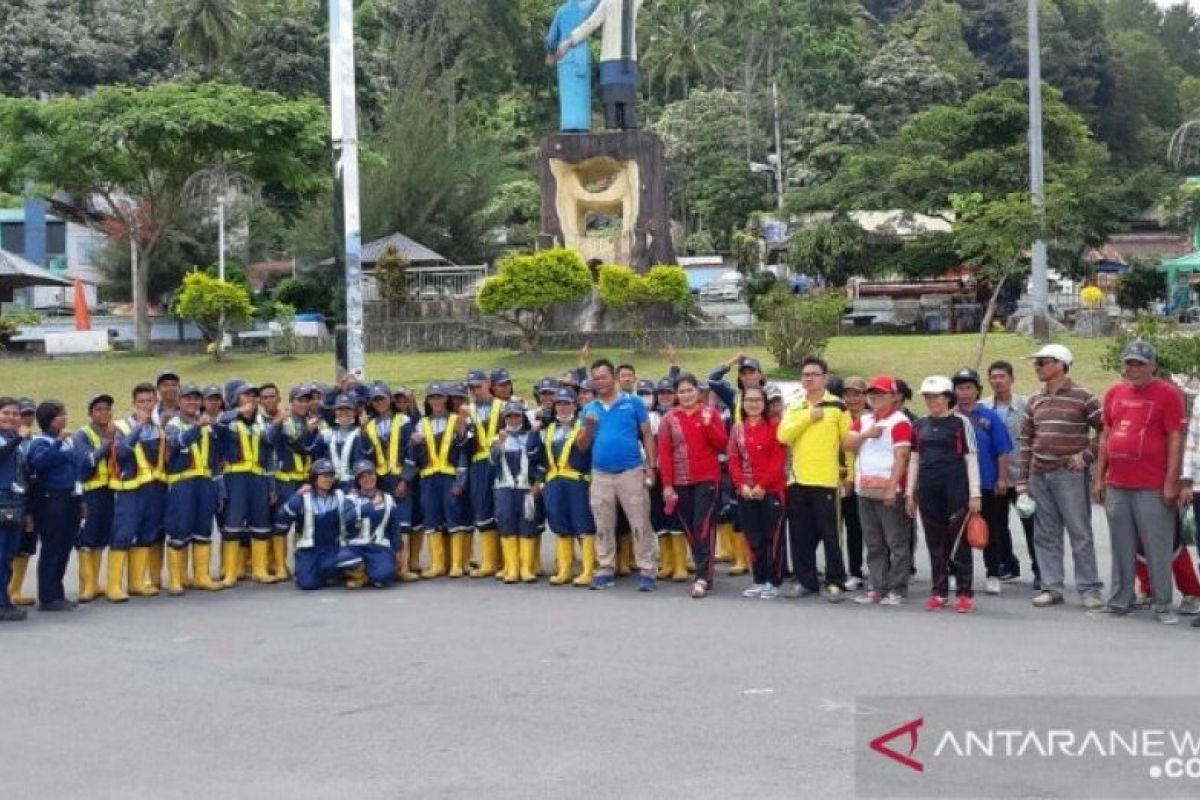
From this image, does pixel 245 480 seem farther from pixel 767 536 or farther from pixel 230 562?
pixel 767 536

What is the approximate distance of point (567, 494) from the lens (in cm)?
1214

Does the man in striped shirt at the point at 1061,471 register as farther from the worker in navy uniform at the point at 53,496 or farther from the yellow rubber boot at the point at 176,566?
the worker in navy uniform at the point at 53,496

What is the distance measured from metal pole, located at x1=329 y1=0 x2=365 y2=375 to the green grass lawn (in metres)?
9.06

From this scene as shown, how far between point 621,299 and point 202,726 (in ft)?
76.3

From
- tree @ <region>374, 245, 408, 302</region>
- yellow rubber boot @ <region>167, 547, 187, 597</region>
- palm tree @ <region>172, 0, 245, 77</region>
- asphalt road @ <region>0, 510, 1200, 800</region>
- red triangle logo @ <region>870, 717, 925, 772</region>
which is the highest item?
palm tree @ <region>172, 0, 245, 77</region>

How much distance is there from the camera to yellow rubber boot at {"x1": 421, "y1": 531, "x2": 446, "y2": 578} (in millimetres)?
12656

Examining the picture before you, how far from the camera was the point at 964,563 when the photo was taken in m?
10.5

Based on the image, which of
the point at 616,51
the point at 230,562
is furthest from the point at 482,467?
the point at 616,51

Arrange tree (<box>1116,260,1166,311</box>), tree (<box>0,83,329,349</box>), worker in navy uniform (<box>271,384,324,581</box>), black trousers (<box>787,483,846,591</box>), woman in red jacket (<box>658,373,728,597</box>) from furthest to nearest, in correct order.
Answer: tree (<box>1116,260,1166,311</box>), tree (<box>0,83,329,349</box>), worker in navy uniform (<box>271,384,324,581</box>), woman in red jacket (<box>658,373,728,597</box>), black trousers (<box>787,483,846,591</box>)

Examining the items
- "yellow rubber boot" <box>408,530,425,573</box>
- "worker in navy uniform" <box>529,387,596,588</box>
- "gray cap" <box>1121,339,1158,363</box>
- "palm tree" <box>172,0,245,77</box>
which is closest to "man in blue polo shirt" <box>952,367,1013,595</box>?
"gray cap" <box>1121,339,1158,363</box>

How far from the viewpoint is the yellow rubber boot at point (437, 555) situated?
1266 centimetres

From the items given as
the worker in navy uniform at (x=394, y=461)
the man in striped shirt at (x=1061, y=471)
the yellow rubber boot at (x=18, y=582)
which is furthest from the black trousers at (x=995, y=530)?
the yellow rubber boot at (x=18, y=582)

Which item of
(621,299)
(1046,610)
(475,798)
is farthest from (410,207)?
(475,798)

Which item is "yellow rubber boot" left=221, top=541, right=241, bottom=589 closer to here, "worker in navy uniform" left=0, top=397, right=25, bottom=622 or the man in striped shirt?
"worker in navy uniform" left=0, top=397, right=25, bottom=622
